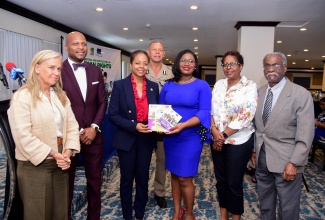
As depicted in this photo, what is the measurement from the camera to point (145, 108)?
7.93ft

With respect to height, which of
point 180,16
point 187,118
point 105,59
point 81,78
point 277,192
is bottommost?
point 277,192

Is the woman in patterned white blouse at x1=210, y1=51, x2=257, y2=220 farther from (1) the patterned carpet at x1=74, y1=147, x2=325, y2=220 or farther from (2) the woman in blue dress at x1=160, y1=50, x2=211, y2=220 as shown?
(1) the patterned carpet at x1=74, y1=147, x2=325, y2=220

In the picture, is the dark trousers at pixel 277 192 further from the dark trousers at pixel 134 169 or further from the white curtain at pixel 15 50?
the white curtain at pixel 15 50

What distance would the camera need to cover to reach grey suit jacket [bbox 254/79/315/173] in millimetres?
1899

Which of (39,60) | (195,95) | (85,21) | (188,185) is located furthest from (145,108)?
(85,21)

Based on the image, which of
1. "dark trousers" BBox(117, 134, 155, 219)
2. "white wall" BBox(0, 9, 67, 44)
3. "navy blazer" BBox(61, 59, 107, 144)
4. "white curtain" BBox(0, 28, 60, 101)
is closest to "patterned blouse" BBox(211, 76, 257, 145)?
"dark trousers" BBox(117, 134, 155, 219)

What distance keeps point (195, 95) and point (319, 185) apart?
287 cm

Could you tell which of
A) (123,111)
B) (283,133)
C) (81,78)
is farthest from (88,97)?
(283,133)

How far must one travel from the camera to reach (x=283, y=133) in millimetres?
1994

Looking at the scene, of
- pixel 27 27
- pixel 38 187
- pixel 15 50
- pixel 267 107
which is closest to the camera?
pixel 38 187

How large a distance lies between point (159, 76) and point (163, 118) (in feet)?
3.03

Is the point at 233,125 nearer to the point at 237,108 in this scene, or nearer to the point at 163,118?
the point at 237,108

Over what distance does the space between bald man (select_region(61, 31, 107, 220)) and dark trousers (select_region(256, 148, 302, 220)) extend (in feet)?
4.54

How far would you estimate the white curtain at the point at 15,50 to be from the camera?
218 inches
